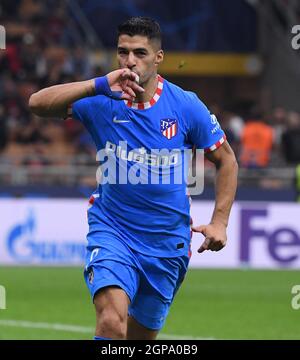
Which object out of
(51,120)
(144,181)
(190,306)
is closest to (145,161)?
(144,181)

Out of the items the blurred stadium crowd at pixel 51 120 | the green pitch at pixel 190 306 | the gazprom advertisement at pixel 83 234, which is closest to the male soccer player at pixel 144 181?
the green pitch at pixel 190 306

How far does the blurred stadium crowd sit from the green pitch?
3945 mm

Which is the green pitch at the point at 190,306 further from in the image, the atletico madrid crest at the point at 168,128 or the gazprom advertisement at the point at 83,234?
the atletico madrid crest at the point at 168,128

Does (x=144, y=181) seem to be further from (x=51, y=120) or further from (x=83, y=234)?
(x=51, y=120)

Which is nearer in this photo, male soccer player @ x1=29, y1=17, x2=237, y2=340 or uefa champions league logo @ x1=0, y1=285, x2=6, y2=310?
male soccer player @ x1=29, y1=17, x2=237, y2=340

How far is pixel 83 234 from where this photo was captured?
1856 centimetres

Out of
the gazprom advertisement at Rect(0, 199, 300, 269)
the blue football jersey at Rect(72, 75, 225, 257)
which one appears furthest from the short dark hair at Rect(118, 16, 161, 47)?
the gazprom advertisement at Rect(0, 199, 300, 269)

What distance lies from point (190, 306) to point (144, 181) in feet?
21.6

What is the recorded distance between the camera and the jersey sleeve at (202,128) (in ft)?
25.3

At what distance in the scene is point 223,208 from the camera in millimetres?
7668

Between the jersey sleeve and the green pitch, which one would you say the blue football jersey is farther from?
the green pitch

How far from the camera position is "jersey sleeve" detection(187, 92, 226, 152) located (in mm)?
7699

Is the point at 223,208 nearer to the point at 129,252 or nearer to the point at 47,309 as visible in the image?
the point at 129,252
